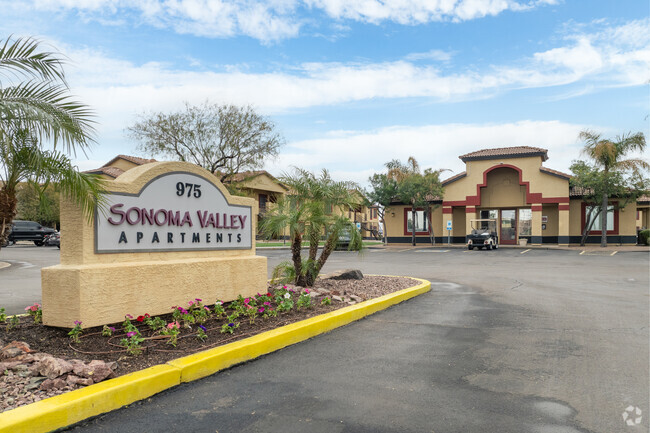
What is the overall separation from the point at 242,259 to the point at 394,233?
33780 millimetres

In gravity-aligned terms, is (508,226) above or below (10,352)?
above

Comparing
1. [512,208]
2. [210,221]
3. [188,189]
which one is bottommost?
[210,221]

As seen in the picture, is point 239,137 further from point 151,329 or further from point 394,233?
point 151,329

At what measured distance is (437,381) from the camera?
15.5ft

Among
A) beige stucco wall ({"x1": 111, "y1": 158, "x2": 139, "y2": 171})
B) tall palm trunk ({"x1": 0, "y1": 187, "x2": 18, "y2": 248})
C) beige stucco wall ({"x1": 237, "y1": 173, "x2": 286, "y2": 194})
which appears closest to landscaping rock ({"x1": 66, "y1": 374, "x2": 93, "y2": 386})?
tall palm trunk ({"x1": 0, "y1": 187, "x2": 18, "y2": 248})

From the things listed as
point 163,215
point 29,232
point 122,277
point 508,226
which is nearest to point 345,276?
point 163,215

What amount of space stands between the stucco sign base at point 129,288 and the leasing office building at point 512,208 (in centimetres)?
3127

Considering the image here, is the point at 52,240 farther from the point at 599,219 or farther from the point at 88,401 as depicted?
the point at 599,219

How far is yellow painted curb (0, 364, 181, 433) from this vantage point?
345cm

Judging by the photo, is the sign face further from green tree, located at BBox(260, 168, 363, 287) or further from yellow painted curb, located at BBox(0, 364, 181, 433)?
yellow painted curb, located at BBox(0, 364, 181, 433)

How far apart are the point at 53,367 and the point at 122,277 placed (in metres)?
1.79

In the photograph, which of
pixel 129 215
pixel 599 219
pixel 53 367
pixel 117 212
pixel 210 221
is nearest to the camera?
pixel 53 367

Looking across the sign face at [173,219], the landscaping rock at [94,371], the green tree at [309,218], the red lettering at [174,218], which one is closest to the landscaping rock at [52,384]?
the landscaping rock at [94,371]

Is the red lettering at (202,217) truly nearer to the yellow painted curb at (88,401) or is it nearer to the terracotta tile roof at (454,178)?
the yellow painted curb at (88,401)
